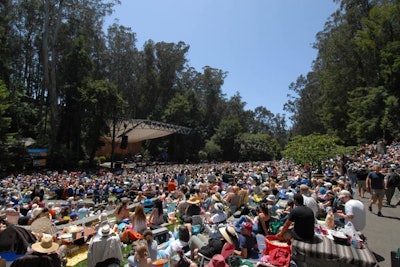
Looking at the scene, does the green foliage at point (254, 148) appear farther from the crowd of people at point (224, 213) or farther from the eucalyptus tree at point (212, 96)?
the crowd of people at point (224, 213)

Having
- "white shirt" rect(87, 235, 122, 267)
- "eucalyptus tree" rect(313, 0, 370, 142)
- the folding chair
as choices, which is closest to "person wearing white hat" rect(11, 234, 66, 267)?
"white shirt" rect(87, 235, 122, 267)

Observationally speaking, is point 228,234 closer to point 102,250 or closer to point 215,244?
point 215,244

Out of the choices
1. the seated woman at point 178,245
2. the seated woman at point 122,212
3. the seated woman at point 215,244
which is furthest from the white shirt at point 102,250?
the seated woman at point 122,212

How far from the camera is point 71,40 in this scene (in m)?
40.8

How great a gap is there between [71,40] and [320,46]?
3563cm

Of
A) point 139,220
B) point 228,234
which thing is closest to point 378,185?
point 228,234

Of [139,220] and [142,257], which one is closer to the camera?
[142,257]

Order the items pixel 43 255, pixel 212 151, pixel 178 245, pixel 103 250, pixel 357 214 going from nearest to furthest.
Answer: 1. pixel 43 255
2. pixel 103 250
3. pixel 178 245
4. pixel 357 214
5. pixel 212 151

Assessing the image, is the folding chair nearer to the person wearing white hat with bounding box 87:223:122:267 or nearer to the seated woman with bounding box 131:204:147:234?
the seated woman with bounding box 131:204:147:234

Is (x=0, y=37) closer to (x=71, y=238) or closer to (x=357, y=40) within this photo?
(x=71, y=238)

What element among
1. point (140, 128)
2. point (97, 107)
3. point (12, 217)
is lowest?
point (12, 217)

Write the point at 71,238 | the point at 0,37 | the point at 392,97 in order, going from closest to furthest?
the point at 71,238
the point at 392,97
the point at 0,37

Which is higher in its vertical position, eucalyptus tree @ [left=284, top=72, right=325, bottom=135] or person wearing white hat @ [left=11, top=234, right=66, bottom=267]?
eucalyptus tree @ [left=284, top=72, right=325, bottom=135]

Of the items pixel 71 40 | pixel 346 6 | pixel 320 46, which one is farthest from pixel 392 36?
pixel 71 40
